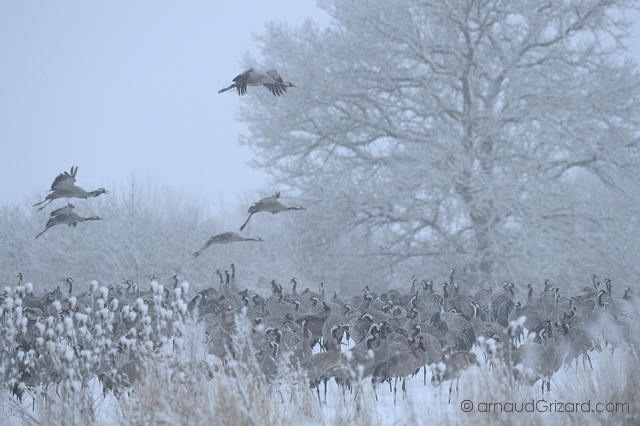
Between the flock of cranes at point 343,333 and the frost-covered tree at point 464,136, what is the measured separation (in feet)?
18.8

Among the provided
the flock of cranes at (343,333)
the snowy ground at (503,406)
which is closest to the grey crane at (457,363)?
the flock of cranes at (343,333)

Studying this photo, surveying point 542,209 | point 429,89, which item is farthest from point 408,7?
point 542,209

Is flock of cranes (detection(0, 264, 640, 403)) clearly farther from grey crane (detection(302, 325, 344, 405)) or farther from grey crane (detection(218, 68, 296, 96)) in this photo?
grey crane (detection(218, 68, 296, 96))

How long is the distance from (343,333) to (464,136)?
10629 mm

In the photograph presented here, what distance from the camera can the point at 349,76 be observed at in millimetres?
20406

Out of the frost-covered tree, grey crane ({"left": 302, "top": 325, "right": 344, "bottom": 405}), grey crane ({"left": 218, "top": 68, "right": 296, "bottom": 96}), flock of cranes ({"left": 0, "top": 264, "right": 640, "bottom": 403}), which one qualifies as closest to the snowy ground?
flock of cranes ({"left": 0, "top": 264, "right": 640, "bottom": 403})

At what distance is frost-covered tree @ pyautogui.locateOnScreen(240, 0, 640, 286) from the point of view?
60.6 feet

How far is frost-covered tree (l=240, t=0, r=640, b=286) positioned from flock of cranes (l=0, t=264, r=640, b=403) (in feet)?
18.8

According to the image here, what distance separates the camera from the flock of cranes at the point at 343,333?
6.43m

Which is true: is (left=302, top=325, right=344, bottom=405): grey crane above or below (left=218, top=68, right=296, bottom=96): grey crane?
below

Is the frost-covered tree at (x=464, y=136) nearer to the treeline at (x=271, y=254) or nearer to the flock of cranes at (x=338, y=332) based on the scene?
the treeline at (x=271, y=254)

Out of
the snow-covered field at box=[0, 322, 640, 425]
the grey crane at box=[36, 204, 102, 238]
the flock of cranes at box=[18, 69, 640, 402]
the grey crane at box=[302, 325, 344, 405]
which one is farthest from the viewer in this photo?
the grey crane at box=[36, 204, 102, 238]

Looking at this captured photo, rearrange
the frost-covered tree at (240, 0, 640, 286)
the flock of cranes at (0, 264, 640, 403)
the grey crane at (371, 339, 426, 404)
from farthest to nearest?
the frost-covered tree at (240, 0, 640, 286) < the grey crane at (371, 339, 426, 404) < the flock of cranes at (0, 264, 640, 403)

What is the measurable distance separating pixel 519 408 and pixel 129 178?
2088 centimetres
